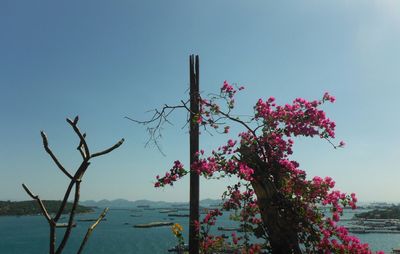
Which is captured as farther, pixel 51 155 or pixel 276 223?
pixel 276 223

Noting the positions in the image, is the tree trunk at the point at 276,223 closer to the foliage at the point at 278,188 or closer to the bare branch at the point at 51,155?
the foliage at the point at 278,188

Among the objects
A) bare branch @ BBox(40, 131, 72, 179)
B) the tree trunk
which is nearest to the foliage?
the tree trunk

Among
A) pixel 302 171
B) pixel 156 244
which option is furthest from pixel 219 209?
pixel 156 244

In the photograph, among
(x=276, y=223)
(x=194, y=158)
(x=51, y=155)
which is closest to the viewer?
(x=51, y=155)

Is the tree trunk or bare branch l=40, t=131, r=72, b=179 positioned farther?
the tree trunk

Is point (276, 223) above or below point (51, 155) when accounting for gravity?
below

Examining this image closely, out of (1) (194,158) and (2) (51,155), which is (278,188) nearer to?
(1) (194,158)

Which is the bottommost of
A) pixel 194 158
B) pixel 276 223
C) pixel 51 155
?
pixel 276 223

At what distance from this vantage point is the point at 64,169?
1529 mm

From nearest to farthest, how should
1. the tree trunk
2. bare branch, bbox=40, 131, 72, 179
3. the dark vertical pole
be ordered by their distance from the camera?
1. bare branch, bbox=40, 131, 72, 179
2. the dark vertical pole
3. the tree trunk

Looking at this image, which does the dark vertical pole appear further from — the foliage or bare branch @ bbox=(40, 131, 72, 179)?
bare branch @ bbox=(40, 131, 72, 179)

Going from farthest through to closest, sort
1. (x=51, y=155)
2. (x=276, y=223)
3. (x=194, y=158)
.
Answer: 1. (x=276, y=223)
2. (x=194, y=158)
3. (x=51, y=155)

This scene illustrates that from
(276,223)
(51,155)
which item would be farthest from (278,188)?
(51,155)

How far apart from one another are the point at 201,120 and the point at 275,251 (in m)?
3.45
